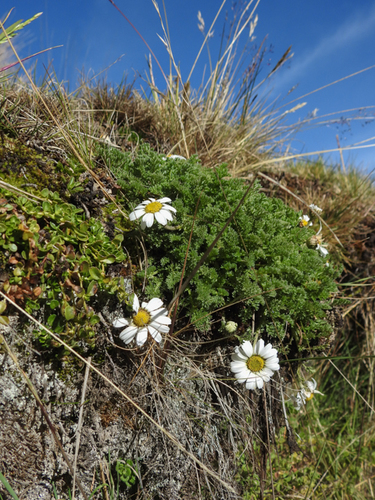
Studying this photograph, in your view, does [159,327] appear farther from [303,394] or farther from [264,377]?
[303,394]

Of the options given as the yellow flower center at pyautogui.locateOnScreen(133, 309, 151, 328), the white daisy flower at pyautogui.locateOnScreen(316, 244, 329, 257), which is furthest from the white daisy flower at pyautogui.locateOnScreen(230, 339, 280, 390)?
the white daisy flower at pyautogui.locateOnScreen(316, 244, 329, 257)

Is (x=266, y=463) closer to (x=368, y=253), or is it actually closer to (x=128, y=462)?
(x=128, y=462)

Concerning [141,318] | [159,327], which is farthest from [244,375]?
[141,318]

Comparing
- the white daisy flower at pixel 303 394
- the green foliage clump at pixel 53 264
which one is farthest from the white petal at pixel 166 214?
the white daisy flower at pixel 303 394

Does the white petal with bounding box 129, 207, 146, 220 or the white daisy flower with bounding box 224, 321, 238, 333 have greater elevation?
the white petal with bounding box 129, 207, 146, 220

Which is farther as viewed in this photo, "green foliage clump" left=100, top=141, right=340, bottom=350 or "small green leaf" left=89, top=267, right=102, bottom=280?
"green foliage clump" left=100, top=141, right=340, bottom=350

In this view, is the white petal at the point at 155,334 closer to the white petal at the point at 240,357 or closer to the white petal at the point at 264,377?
the white petal at the point at 240,357

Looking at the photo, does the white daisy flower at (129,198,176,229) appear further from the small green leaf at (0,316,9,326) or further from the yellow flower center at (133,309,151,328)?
the small green leaf at (0,316,9,326)

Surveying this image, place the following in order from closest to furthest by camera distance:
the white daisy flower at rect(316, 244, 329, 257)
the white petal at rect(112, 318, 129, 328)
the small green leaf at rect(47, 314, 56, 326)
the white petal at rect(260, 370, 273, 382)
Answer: the small green leaf at rect(47, 314, 56, 326) → the white petal at rect(112, 318, 129, 328) → the white petal at rect(260, 370, 273, 382) → the white daisy flower at rect(316, 244, 329, 257)
